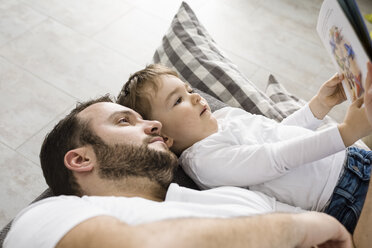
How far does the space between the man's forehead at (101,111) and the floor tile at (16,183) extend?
0.73 meters

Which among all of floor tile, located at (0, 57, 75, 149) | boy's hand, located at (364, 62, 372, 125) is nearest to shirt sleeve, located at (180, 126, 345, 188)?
boy's hand, located at (364, 62, 372, 125)

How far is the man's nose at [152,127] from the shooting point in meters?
1.25

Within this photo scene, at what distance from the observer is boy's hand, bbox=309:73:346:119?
140 cm

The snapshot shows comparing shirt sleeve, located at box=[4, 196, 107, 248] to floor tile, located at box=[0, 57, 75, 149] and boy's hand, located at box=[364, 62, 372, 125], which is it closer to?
boy's hand, located at box=[364, 62, 372, 125]

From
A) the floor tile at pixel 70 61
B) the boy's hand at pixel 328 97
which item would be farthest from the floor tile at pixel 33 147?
the boy's hand at pixel 328 97

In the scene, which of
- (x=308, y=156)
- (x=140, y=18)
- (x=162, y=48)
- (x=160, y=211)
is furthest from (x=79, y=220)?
(x=140, y=18)

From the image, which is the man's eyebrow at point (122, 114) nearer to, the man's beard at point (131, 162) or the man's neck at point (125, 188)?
the man's beard at point (131, 162)

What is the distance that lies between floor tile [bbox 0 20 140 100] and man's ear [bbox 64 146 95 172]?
110 cm

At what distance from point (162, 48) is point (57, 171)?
869 mm

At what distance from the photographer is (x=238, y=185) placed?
126 centimetres

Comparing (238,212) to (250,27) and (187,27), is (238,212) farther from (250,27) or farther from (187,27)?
(250,27)

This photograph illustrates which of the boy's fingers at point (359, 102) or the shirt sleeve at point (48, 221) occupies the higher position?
the boy's fingers at point (359, 102)

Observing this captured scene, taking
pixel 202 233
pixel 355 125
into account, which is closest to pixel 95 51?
pixel 355 125

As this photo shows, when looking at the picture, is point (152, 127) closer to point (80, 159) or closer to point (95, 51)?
point (80, 159)
